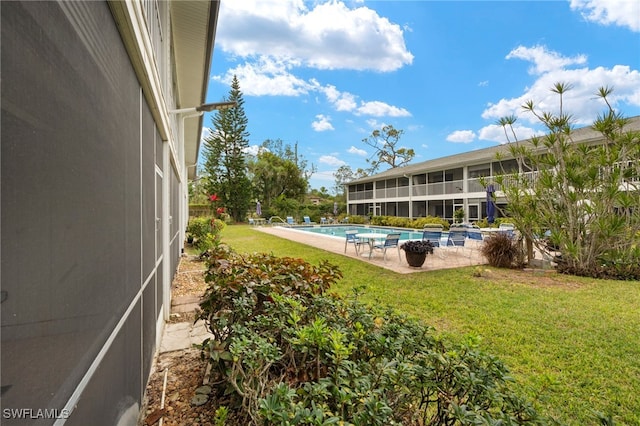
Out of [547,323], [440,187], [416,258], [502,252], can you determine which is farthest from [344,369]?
[440,187]

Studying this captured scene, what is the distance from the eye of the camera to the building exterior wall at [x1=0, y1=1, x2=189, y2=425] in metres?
0.71

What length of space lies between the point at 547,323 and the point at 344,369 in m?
4.32

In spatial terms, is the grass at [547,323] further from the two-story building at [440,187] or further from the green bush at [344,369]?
the two-story building at [440,187]

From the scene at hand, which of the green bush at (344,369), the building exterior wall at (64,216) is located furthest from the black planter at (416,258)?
the building exterior wall at (64,216)

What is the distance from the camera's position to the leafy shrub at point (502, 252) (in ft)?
28.8

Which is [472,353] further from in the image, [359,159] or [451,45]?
[359,159]

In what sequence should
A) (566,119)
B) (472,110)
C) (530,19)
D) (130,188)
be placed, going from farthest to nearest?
(472,110) → (530,19) → (566,119) → (130,188)

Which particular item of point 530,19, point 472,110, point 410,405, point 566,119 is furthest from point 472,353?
point 472,110

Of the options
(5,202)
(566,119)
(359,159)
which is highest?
(359,159)

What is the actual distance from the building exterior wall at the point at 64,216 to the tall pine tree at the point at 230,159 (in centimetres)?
3481

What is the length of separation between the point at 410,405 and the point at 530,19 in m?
26.7

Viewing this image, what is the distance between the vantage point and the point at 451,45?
25312mm

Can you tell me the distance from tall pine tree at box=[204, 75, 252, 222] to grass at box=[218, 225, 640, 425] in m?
29.5

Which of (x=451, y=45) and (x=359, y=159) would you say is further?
Answer: (x=359, y=159)
